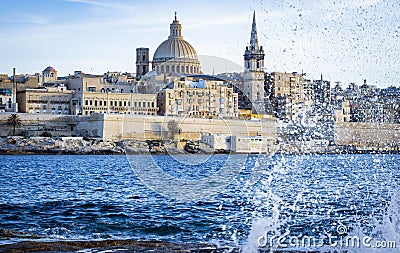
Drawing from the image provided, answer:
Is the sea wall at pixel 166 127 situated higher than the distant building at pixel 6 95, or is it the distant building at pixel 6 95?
the distant building at pixel 6 95

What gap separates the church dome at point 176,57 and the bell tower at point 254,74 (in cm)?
502

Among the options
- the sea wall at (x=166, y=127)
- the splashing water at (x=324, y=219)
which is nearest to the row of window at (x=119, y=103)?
the sea wall at (x=166, y=127)

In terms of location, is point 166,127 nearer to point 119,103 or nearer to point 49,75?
point 119,103

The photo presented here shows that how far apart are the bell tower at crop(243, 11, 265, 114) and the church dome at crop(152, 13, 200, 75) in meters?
5.02

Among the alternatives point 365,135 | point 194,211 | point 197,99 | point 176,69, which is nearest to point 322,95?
point 365,135

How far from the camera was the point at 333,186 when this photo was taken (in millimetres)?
17766

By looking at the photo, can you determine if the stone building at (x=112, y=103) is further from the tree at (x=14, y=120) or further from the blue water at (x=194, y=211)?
the blue water at (x=194, y=211)

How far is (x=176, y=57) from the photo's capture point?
7106 cm

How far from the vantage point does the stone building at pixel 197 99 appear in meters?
58.1

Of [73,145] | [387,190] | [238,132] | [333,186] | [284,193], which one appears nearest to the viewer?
[284,193]

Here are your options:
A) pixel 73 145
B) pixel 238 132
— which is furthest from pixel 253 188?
pixel 238 132

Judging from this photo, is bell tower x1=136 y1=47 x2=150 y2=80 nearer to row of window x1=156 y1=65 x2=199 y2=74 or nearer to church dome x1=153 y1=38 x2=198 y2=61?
church dome x1=153 y1=38 x2=198 y2=61

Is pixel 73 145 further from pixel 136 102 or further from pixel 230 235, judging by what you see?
pixel 230 235

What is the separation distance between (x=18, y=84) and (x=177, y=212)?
162ft
